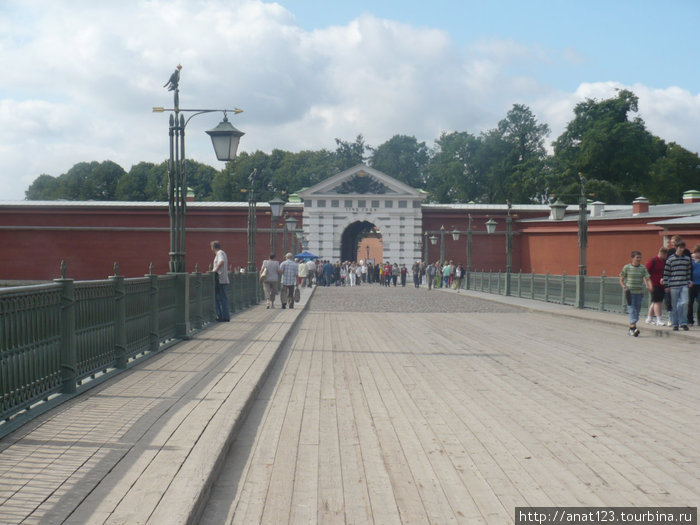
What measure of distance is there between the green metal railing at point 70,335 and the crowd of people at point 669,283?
8941 mm

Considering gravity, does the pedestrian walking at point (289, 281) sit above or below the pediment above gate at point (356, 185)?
below

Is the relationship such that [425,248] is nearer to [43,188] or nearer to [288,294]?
[288,294]

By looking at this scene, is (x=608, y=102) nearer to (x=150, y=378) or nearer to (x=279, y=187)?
(x=279, y=187)

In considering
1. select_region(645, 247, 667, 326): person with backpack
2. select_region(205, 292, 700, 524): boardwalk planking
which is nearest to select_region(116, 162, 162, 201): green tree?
select_region(645, 247, 667, 326): person with backpack

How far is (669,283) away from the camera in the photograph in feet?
55.1

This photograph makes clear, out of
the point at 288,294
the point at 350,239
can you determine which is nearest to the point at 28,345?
the point at 288,294

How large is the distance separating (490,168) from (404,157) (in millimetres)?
25217

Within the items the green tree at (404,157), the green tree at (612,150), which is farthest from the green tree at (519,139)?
the green tree at (404,157)

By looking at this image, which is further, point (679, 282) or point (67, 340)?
point (679, 282)

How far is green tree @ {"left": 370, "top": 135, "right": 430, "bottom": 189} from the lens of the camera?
115812 millimetres

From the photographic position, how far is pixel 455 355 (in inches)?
492

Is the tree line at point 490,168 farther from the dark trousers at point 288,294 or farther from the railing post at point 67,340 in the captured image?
the railing post at point 67,340

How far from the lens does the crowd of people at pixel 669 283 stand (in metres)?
16.2

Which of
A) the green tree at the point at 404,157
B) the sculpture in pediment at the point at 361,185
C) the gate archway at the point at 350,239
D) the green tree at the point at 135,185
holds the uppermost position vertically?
the green tree at the point at 404,157
